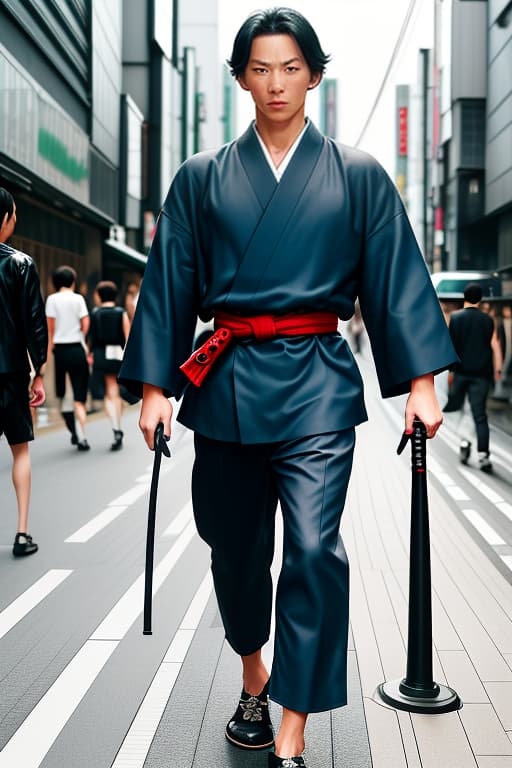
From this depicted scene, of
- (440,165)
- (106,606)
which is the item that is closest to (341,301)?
(106,606)

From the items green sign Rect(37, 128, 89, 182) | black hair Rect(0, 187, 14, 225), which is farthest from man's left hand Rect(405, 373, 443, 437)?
green sign Rect(37, 128, 89, 182)

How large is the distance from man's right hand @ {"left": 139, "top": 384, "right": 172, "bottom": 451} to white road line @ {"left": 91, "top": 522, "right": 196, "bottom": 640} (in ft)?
5.33

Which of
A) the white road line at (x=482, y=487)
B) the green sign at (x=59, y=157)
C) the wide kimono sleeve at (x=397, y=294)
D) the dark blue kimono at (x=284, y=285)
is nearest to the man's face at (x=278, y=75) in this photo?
the dark blue kimono at (x=284, y=285)

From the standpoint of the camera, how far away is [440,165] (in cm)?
5369

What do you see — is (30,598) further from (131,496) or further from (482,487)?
(482,487)

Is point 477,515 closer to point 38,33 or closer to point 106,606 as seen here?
point 106,606

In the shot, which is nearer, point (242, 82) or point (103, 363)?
point (242, 82)

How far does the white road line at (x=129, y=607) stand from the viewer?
4578mm

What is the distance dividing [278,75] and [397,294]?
0.71 metres

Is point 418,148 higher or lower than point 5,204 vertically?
higher

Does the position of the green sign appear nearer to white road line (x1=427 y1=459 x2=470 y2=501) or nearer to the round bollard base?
white road line (x1=427 y1=459 x2=470 y2=501)

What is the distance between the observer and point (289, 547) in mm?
2982

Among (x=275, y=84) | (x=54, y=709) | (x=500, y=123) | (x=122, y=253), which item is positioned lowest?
(x=54, y=709)

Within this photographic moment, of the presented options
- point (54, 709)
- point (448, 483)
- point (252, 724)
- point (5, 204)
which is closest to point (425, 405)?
point (252, 724)
